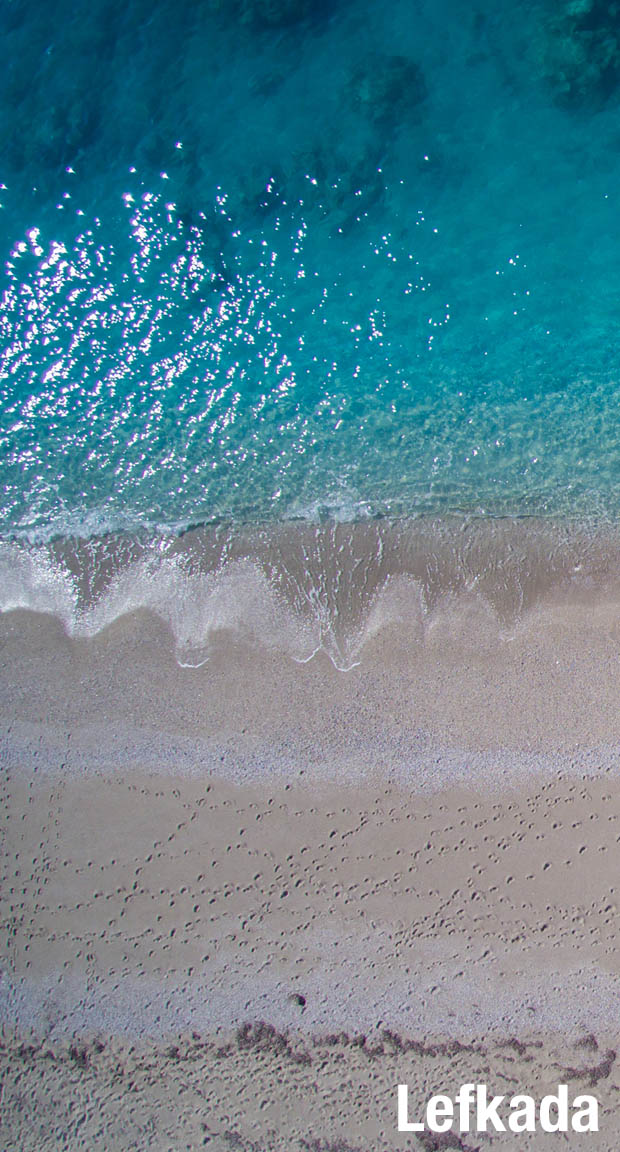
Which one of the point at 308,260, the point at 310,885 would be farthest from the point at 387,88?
the point at 310,885

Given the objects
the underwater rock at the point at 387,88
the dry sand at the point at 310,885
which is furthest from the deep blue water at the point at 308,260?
the dry sand at the point at 310,885

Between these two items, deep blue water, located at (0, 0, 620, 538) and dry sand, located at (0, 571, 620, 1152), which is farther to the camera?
deep blue water, located at (0, 0, 620, 538)

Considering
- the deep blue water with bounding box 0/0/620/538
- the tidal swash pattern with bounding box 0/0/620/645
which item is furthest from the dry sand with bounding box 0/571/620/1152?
the deep blue water with bounding box 0/0/620/538

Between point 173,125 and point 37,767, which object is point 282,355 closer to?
point 173,125

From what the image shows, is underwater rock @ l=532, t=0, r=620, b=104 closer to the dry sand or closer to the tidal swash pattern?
the tidal swash pattern

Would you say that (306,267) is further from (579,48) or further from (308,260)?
(579,48)

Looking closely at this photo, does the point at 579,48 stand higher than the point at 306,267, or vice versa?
the point at 579,48
